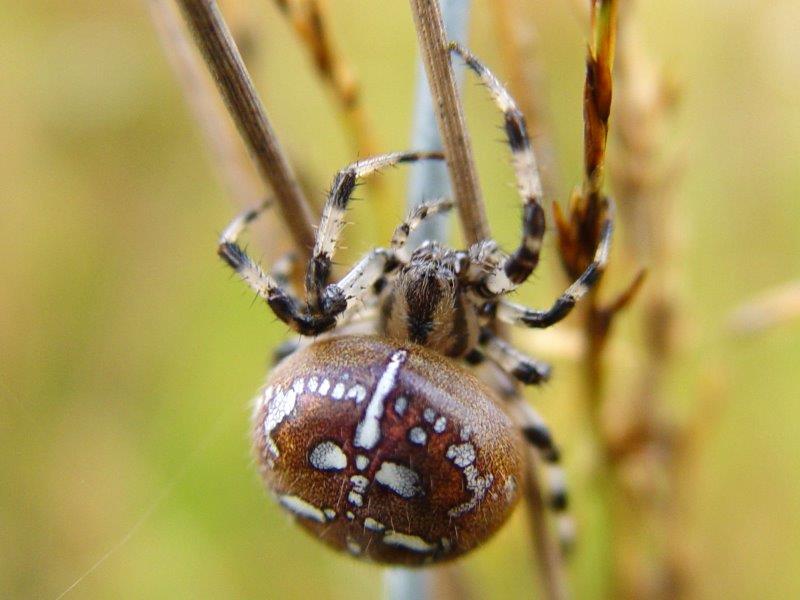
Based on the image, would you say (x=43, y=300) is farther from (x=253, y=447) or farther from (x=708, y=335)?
(x=708, y=335)

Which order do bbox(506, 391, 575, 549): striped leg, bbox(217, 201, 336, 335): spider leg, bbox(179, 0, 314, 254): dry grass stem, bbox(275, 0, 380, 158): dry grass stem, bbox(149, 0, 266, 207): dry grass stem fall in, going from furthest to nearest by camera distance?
bbox(506, 391, 575, 549): striped leg → bbox(217, 201, 336, 335): spider leg → bbox(149, 0, 266, 207): dry grass stem → bbox(275, 0, 380, 158): dry grass stem → bbox(179, 0, 314, 254): dry grass stem

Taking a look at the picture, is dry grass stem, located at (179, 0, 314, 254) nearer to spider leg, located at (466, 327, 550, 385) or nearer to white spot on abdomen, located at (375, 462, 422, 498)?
white spot on abdomen, located at (375, 462, 422, 498)

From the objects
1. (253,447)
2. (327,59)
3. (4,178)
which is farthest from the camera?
(4,178)

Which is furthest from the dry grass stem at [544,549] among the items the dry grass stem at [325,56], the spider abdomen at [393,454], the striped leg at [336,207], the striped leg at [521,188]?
the dry grass stem at [325,56]

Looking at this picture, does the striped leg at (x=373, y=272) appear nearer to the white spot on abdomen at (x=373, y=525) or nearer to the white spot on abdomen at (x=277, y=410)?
the white spot on abdomen at (x=277, y=410)

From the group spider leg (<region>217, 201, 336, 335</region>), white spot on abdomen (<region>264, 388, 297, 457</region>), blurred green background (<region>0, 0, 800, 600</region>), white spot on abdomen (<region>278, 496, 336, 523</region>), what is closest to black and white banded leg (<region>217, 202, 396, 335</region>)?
spider leg (<region>217, 201, 336, 335</region>)

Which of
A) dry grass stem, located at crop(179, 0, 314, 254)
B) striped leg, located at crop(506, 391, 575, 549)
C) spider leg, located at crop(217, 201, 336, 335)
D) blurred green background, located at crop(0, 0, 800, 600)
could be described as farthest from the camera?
blurred green background, located at crop(0, 0, 800, 600)

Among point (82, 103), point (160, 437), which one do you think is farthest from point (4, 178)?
point (160, 437)

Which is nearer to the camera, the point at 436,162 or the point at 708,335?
the point at 436,162
